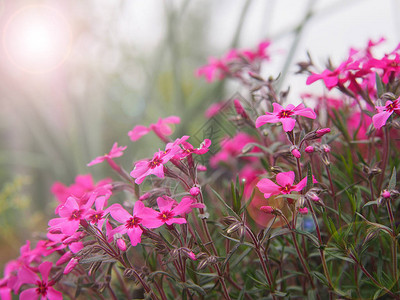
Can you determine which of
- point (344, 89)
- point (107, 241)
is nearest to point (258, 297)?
point (107, 241)

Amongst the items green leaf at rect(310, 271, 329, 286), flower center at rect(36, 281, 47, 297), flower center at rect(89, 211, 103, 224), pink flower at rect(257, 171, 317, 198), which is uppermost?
flower center at rect(89, 211, 103, 224)

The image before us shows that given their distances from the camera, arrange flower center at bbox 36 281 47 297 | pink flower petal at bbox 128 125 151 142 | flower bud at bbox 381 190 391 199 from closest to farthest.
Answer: flower bud at bbox 381 190 391 199
flower center at bbox 36 281 47 297
pink flower petal at bbox 128 125 151 142

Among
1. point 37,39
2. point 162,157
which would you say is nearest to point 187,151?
point 162,157

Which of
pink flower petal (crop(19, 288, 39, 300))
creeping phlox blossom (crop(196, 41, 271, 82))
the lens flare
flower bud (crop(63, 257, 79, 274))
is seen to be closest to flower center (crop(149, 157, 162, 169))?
flower bud (crop(63, 257, 79, 274))

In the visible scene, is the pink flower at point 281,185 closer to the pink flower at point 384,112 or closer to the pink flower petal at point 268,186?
the pink flower petal at point 268,186

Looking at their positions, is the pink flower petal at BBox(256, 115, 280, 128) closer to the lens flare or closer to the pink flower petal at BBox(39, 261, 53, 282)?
the pink flower petal at BBox(39, 261, 53, 282)

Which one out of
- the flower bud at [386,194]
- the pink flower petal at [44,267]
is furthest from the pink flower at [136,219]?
the flower bud at [386,194]
